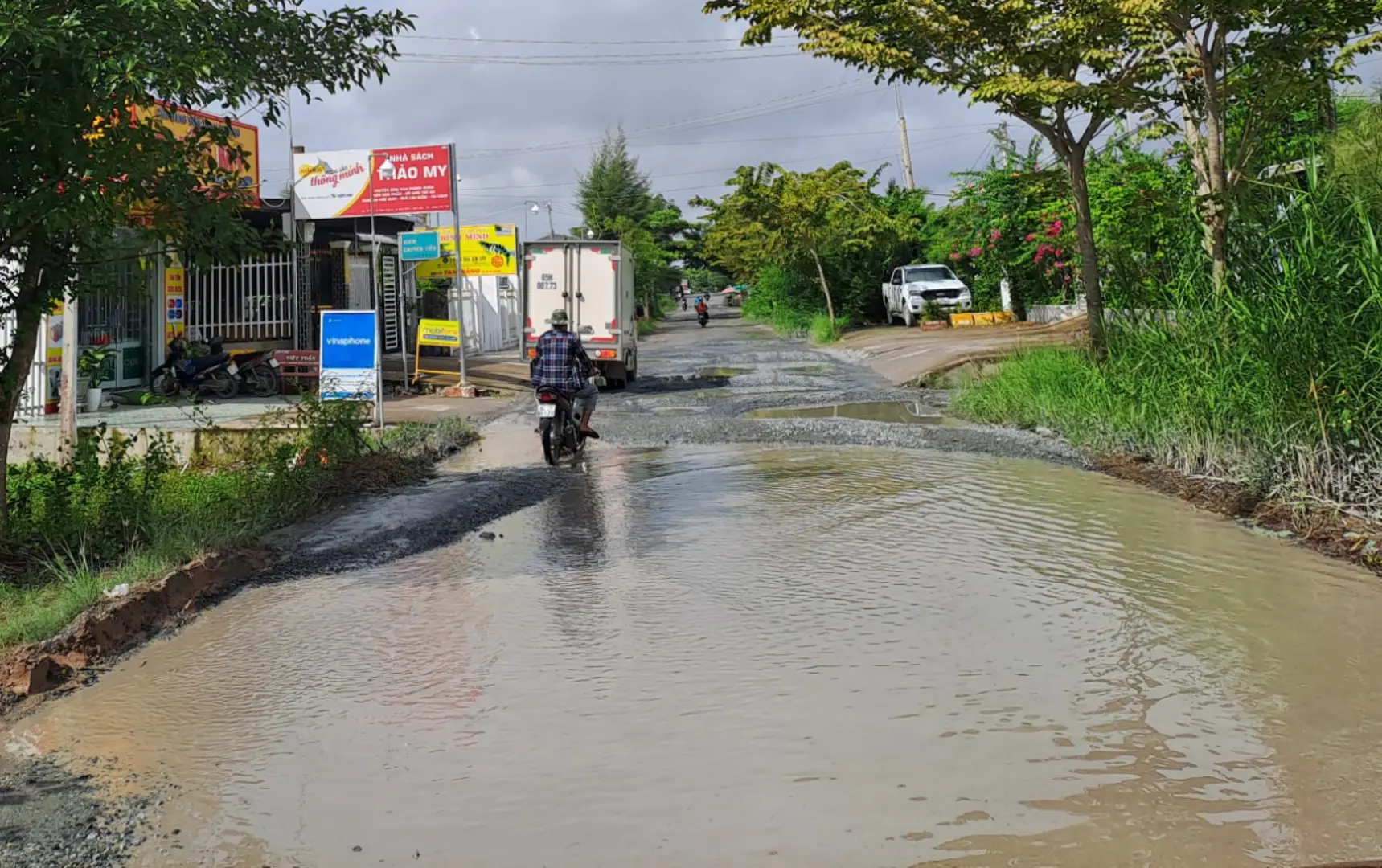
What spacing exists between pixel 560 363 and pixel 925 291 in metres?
22.7

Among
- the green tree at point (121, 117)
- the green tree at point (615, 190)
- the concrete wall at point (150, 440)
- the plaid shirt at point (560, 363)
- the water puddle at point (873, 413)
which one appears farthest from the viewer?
the green tree at point (615, 190)

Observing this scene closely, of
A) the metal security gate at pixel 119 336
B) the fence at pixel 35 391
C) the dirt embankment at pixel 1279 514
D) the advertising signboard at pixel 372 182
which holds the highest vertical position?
the advertising signboard at pixel 372 182

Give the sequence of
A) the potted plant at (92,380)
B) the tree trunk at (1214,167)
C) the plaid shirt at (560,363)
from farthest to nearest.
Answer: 1. the potted plant at (92,380)
2. the plaid shirt at (560,363)
3. the tree trunk at (1214,167)

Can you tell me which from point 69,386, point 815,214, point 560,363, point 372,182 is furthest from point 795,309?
point 69,386

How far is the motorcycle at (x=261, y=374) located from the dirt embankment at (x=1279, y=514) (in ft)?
43.8

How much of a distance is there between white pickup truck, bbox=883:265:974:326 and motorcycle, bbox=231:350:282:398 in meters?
19.7

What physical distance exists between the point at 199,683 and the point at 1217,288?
7947 mm

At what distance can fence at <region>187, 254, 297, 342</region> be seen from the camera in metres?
19.6

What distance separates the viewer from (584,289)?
2050cm

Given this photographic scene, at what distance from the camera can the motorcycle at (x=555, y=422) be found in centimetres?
1145

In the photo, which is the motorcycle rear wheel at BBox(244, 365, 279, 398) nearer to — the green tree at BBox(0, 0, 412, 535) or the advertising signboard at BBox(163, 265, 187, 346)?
the advertising signboard at BBox(163, 265, 187, 346)

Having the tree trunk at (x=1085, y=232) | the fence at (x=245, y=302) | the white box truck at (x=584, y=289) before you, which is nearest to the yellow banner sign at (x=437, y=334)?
the white box truck at (x=584, y=289)

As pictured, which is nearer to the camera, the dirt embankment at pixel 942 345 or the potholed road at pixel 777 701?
the potholed road at pixel 777 701

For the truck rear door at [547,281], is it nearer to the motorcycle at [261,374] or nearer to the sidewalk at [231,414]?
the sidewalk at [231,414]
